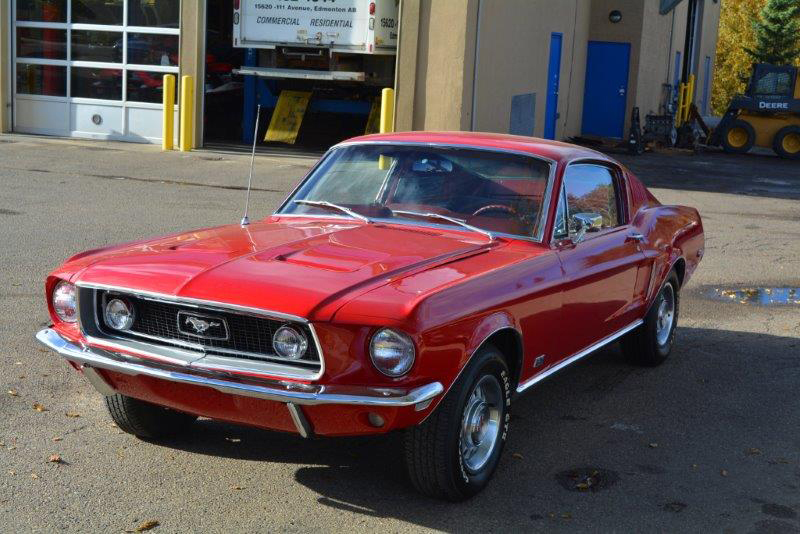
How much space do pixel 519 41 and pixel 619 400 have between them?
1590cm

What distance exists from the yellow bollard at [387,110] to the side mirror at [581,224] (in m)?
12.6

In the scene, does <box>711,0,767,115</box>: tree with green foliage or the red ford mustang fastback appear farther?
<box>711,0,767,115</box>: tree with green foliage

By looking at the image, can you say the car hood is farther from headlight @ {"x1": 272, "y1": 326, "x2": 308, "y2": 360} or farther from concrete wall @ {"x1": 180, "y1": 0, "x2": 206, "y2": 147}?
concrete wall @ {"x1": 180, "y1": 0, "x2": 206, "y2": 147}

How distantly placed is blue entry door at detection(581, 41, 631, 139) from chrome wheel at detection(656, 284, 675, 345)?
2089 centimetres

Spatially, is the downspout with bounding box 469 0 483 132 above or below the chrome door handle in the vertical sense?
above

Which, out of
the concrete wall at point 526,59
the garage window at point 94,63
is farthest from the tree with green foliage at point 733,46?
the garage window at point 94,63

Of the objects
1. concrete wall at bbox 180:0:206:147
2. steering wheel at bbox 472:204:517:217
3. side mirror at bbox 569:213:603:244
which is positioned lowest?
side mirror at bbox 569:213:603:244

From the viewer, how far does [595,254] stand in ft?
18.8

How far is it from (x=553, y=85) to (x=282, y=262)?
20700 millimetres

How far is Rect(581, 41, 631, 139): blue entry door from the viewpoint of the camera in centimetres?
2727

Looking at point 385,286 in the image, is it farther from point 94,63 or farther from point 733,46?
point 733,46

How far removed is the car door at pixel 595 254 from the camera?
5422 millimetres

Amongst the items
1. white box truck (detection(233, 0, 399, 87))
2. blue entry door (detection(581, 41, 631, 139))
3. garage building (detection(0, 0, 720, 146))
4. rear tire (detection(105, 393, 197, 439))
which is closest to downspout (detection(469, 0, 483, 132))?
garage building (detection(0, 0, 720, 146))

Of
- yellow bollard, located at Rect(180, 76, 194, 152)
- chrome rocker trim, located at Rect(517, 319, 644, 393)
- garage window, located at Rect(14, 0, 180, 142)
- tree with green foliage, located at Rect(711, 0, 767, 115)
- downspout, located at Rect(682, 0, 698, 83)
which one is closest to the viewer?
chrome rocker trim, located at Rect(517, 319, 644, 393)
